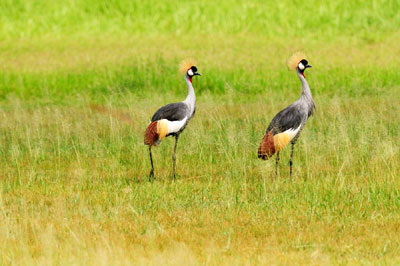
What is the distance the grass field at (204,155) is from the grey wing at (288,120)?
739 mm

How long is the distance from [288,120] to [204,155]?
2.55m

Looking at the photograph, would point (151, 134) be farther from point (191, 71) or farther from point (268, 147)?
point (268, 147)

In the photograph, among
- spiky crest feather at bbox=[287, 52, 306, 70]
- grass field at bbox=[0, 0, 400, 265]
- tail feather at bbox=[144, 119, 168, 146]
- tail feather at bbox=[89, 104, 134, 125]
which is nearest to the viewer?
grass field at bbox=[0, 0, 400, 265]

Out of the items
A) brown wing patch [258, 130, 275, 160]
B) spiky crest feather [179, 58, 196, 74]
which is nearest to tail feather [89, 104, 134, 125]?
spiky crest feather [179, 58, 196, 74]

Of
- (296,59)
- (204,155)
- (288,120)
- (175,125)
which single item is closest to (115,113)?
(204,155)

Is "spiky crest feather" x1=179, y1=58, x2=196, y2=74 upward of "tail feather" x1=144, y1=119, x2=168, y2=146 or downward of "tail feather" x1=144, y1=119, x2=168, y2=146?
upward

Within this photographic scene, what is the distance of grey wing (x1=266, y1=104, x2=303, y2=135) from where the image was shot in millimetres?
10938

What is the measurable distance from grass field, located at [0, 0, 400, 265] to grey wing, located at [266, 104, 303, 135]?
739 millimetres

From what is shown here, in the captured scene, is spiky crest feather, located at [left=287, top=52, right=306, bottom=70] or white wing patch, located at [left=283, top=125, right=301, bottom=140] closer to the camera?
white wing patch, located at [left=283, top=125, right=301, bottom=140]

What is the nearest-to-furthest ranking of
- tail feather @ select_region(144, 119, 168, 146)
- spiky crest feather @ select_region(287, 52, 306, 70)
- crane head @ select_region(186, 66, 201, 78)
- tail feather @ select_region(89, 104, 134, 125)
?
tail feather @ select_region(144, 119, 168, 146), spiky crest feather @ select_region(287, 52, 306, 70), crane head @ select_region(186, 66, 201, 78), tail feather @ select_region(89, 104, 134, 125)

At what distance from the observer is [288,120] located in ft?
35.9

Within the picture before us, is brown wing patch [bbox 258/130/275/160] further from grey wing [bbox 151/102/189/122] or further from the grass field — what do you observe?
grey wing [bbox 151/102/189/122]

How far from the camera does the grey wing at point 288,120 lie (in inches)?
431

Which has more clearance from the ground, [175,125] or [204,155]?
[175,125]
